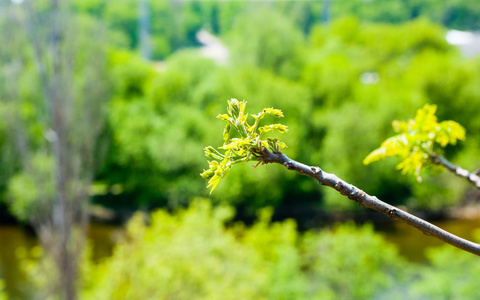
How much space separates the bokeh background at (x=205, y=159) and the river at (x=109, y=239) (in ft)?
0.18

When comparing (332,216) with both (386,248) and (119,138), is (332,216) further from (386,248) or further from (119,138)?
(119,138)

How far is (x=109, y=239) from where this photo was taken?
13156 millimetres

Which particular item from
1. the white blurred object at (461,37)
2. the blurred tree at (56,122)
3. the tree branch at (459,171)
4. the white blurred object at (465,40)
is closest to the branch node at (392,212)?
the tree branch at (459,171)

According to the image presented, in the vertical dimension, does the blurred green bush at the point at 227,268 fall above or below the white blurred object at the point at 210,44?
below

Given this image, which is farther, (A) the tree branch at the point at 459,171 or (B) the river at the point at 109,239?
(B) the river at the point at 109,239

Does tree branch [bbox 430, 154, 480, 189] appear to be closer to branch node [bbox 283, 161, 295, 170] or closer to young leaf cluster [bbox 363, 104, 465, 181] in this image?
young leaf cluster [bbox 363, 104, 465, 181]

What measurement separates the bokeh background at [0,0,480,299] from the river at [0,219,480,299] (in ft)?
0.18

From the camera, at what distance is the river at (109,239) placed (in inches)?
460

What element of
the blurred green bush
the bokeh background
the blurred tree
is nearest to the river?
the bokeh background

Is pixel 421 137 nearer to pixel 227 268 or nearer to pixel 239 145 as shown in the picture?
pixel 239 145

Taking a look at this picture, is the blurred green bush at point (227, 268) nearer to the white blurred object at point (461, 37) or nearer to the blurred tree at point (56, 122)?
the blurred tree at point (56, 122)

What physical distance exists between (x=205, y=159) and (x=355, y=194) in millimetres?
10716

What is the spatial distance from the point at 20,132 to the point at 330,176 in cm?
725

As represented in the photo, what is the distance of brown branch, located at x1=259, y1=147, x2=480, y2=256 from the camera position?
684 millimetres
